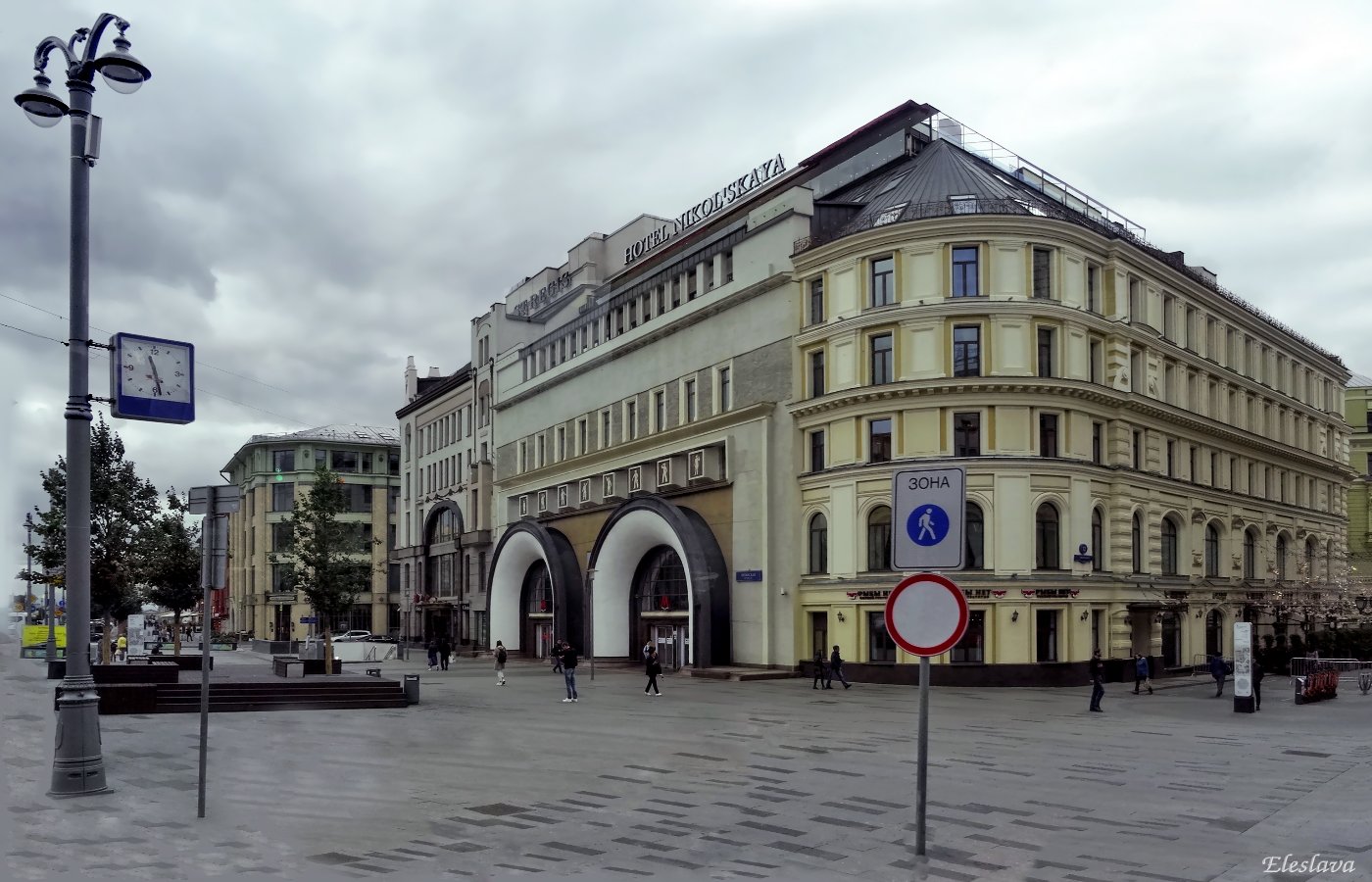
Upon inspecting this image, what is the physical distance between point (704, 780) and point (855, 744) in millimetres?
5603

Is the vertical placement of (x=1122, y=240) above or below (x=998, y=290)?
above

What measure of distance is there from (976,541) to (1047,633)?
423 cm

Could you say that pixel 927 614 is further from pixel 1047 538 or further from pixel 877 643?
pixel 1047 538

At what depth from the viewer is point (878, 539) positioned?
137 feet

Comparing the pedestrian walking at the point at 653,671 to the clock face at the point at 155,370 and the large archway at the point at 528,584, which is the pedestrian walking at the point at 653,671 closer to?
the large archway at the point at 528,584

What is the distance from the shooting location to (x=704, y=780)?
56.7ft

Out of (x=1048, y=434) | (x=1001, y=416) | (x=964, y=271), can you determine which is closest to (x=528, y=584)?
(x=1001, y=416)

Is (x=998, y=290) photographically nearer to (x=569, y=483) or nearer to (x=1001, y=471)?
(x=1001, y=471)

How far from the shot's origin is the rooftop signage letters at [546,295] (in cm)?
7081

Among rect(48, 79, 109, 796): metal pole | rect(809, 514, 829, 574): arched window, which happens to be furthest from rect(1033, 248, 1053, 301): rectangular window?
rect(48, 79, 109, 796): metal pole

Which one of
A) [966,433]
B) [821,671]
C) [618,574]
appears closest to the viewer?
[821,671]

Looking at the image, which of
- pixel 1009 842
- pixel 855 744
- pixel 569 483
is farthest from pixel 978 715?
pixel 569 483

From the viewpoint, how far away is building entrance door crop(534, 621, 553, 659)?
2532 inches

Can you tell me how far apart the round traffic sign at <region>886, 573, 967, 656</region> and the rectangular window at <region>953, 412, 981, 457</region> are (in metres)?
30.6
